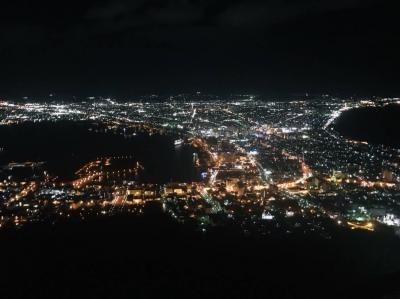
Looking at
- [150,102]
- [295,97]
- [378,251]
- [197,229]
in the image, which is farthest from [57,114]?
[378,251]

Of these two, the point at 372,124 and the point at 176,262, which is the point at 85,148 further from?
the point at 372,124

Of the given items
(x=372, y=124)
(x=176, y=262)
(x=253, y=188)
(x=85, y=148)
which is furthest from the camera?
(x=372, y=124)

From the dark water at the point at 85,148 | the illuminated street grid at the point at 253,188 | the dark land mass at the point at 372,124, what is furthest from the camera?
the dark land mass at the point at 372,124

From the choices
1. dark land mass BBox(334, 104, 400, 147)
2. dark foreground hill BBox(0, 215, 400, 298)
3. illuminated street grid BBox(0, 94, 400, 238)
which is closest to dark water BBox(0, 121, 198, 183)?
illuminated street grid BBox(0, 94, 400, 238)

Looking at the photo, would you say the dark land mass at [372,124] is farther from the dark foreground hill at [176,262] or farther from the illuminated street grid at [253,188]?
the dark foreground hill at [176,262]

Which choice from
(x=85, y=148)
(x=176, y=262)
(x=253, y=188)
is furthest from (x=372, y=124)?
(x=176, y=262)

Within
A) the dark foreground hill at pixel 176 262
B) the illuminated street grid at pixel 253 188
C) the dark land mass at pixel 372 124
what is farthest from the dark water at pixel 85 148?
the dark land mass at pixel 372 124
